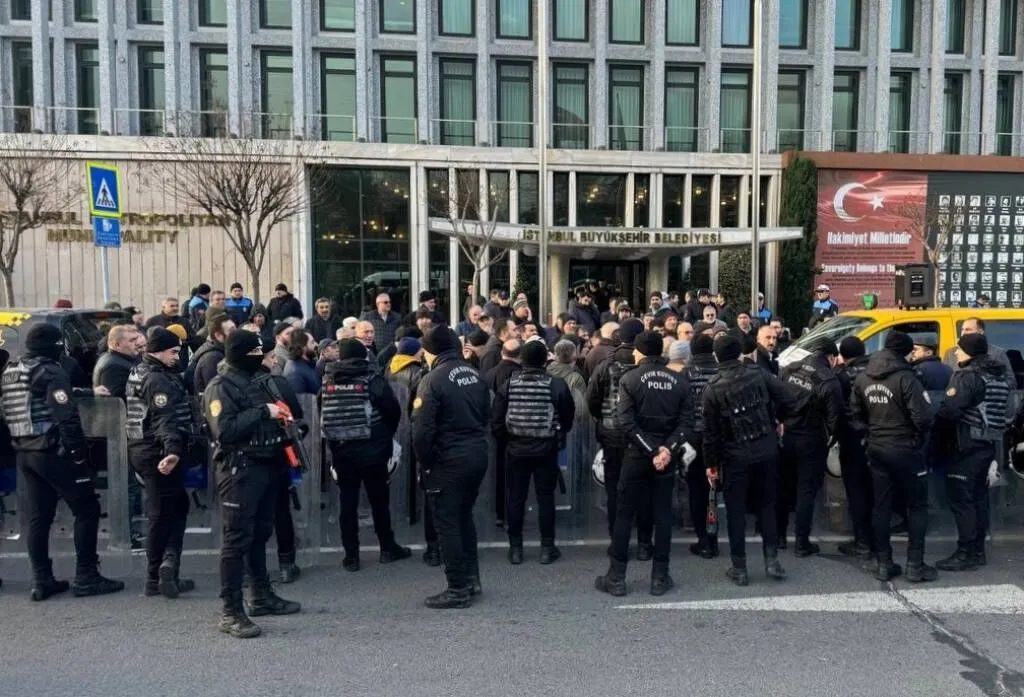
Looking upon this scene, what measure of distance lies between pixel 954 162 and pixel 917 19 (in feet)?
15.3

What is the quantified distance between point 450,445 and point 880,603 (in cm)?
Result: 314

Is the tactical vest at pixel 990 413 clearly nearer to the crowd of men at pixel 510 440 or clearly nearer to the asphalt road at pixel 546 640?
the crowd of men at pixel 510 440

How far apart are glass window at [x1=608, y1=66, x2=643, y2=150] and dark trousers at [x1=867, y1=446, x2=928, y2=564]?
61.6 feet

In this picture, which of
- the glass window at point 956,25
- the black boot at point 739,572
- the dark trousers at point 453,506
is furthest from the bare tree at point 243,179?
the glass window at point 956,25

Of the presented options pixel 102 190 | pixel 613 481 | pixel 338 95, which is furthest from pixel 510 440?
pixel 338 95

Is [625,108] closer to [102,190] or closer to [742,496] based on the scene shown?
[102,190]

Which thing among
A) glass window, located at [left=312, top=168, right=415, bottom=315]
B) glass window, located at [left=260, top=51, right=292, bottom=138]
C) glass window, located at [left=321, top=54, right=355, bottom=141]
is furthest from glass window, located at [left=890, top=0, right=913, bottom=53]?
glass window, located at [left=260, top=51, right=292, bottom=138]

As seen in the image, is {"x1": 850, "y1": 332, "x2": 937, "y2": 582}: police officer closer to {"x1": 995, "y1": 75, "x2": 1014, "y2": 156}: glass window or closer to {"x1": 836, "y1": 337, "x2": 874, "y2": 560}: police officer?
{"x1": 836, "y1": 337, "x2": 874, "y2": 560}: police officer

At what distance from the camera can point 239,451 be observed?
16.3 feet

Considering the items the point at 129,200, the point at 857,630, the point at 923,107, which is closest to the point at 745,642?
the point at 857,630

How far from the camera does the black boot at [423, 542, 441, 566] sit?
6340 millimetres

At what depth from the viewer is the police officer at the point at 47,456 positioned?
Answer: 5.48m

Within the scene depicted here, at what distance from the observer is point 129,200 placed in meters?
21.1

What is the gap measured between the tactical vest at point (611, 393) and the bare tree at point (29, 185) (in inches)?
634
